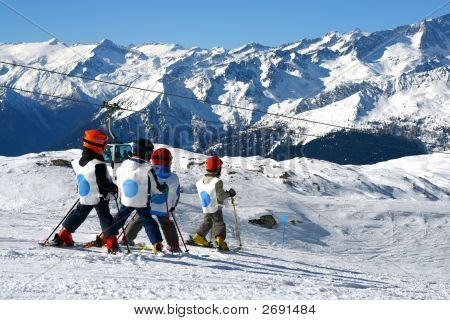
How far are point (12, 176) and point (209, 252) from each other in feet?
54.7

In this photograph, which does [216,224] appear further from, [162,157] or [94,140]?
[94,140]

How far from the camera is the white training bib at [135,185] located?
10289 mm

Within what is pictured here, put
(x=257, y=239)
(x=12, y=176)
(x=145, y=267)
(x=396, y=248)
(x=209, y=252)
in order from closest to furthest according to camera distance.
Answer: (x=145, y=267) → (x=209, y=252) → (x=257, y=239) → (x=396, y=248) → (x=12, y=176)

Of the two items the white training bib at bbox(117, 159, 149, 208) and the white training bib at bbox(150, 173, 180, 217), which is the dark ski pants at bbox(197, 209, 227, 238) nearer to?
the white training bib at bbox(150, 173, 180, 217)

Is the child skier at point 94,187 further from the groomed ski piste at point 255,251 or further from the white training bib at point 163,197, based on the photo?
the white training bib at point 163,197

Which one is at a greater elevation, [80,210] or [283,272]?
[80,210]

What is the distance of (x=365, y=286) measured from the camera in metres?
9.38

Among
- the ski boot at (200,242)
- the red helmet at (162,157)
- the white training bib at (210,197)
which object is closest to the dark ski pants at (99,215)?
the red helmet at (162,157)

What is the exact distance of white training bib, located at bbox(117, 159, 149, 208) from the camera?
33.8 feet

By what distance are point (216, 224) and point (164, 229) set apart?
194 centimetres
